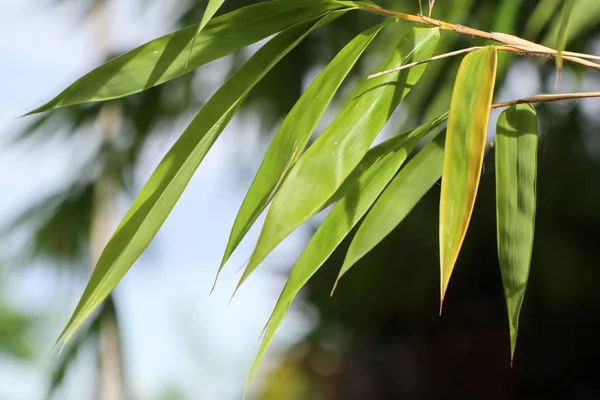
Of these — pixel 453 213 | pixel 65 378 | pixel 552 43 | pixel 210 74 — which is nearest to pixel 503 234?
pixel 453 213

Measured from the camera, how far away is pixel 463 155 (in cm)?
67

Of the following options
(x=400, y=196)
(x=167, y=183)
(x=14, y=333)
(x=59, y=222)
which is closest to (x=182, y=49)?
(x=167, y=183)

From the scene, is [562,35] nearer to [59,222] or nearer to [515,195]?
[515,195]

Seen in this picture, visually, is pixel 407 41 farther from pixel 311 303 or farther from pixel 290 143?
pixel 311 303

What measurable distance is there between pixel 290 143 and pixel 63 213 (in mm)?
1556

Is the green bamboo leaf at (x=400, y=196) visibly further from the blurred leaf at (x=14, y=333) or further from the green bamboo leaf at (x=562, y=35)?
the blurred leaf at (x=14, y=333)

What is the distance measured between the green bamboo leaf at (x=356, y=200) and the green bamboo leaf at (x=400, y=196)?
0.03 m

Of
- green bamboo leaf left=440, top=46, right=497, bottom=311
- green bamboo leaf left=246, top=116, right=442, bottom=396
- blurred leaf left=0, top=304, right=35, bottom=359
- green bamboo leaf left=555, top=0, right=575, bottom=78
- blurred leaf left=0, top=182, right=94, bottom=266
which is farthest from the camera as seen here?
blurred leaf left=0, top=304, right=35, bottom=359

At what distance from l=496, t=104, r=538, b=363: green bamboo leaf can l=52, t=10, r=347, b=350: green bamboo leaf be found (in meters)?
0.19

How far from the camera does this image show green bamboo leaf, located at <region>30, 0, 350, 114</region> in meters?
0.74

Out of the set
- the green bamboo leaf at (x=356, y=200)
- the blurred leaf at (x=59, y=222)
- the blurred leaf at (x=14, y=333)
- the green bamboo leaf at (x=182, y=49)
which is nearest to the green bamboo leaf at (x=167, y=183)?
the green bamboo leaf at (x=182, y=49)

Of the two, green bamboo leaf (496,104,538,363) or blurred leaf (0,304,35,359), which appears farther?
blurred leaf (0,304,35,359)

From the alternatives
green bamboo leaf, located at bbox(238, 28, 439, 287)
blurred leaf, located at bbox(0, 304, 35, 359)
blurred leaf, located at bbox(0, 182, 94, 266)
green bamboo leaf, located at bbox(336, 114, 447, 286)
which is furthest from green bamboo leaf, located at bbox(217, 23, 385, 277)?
blurred leaf, located at bbox(0, 304, 35, 359)

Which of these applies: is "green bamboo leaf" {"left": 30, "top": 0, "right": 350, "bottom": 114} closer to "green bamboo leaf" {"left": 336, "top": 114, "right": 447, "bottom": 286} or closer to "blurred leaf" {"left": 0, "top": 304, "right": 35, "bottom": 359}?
"green bamboo leaf" {"left": 336, "top": 114, "right": 447, "bottom": 286}
